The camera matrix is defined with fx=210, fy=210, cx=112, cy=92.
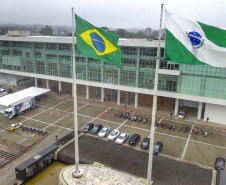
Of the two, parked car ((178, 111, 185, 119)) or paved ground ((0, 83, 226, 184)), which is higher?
parked car ((178, 111, 185, 119))

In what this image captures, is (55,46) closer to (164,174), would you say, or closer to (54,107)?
(54,107)

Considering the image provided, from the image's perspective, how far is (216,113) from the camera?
39.8 m

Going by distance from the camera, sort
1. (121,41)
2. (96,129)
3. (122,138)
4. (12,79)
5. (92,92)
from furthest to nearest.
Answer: (12,79) → (92,92) → (121,41) → (96,129) → (122,138)

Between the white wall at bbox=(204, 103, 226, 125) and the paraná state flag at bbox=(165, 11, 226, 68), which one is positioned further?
the white wall at bbox=(204, 103, 226, 125)

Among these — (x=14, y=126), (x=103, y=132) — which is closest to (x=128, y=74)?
(x=103, y=132)

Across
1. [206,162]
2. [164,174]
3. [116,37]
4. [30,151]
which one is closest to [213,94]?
[206,162]

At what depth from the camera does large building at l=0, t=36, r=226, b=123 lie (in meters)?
38.9

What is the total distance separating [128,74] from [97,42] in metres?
A: 29.5

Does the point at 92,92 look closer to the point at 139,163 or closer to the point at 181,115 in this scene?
the point at 181,115

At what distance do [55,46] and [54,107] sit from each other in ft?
52.7

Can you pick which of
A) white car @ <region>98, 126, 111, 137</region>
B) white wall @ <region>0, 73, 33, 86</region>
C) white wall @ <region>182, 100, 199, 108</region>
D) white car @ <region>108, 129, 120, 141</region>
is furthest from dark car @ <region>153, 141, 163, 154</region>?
white wall @ <region>0, 73, 33, 86</region>

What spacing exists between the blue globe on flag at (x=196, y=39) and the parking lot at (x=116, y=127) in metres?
18.8

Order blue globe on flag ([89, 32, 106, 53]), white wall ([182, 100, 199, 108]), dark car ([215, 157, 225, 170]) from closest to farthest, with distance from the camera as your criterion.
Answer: blue globe on flag ([89, 32, 106, 53]), dark car ([215, 157, 225, 170]), white wall ([182, 100, 199, 108])

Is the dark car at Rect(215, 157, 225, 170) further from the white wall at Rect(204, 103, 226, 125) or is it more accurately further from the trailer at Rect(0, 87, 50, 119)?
the trailer at Rect(0, 87, 50, 119)
